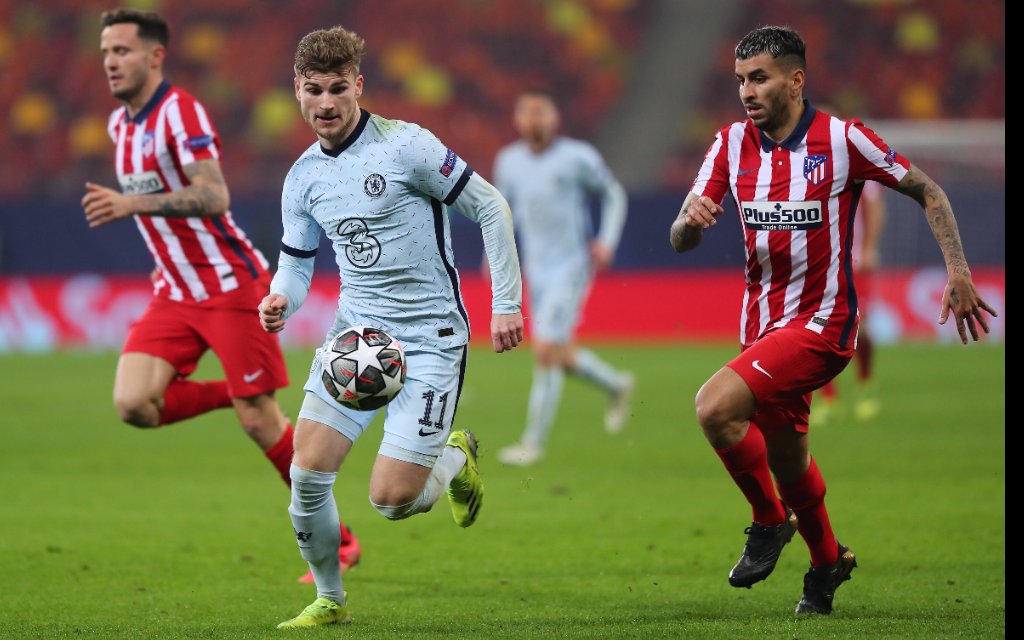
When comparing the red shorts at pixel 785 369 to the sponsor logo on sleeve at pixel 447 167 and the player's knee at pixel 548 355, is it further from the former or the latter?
the player's knee at pixel 548 355

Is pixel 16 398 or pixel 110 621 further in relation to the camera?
pixel 16 398

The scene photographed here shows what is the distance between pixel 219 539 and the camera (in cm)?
728

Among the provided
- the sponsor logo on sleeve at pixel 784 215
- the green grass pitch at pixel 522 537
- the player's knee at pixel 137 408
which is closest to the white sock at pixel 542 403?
the green grass pitch at pixel 522 537

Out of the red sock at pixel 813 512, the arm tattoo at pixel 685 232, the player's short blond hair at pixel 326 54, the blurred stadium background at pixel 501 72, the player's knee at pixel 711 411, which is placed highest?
the blurred stadium background at pixel 501 72

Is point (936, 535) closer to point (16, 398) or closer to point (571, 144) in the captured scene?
point (571, 144)

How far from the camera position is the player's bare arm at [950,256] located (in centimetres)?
502

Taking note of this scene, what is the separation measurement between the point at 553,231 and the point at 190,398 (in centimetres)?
459

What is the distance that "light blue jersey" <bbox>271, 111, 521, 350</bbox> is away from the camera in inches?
210

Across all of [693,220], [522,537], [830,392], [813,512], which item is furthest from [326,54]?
[830,392]

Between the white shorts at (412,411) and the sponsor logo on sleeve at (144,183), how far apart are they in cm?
195

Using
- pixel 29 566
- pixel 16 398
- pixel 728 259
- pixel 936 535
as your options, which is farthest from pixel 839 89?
pixel 29 566

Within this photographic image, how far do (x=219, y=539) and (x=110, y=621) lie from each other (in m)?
1.96

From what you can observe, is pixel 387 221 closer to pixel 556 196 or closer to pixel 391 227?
pixel 391 227

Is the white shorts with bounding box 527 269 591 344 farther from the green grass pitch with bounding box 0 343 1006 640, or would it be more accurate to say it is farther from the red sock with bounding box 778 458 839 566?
the red sock with bounding box 778 458 839 566
